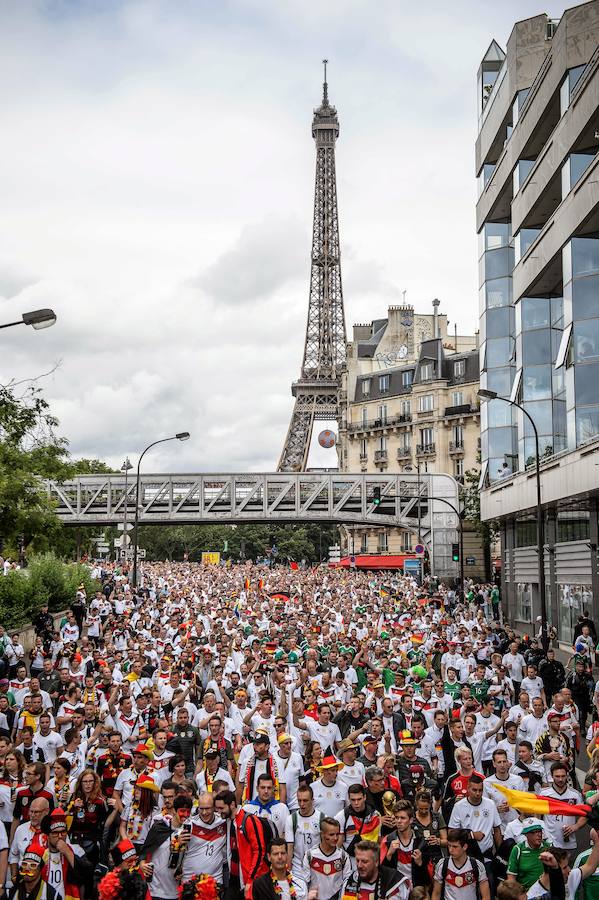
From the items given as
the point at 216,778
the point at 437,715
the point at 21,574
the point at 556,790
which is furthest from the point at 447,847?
the point at 21,574

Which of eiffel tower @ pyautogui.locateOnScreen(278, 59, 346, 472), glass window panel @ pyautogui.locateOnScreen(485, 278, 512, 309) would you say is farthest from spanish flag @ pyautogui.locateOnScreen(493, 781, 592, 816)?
eiffel tower @ pyautogui.locateOnScreen(278, 59, 346, 472)

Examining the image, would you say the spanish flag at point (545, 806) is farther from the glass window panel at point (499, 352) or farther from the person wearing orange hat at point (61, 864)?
the glass window panel at point (499, 352)

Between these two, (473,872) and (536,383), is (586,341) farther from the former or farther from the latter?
(473,872)

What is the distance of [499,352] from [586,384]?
12.3 metres

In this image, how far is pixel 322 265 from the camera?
10894cm

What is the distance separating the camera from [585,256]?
90.4 ft

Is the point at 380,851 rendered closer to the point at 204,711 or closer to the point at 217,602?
the point at 204,711

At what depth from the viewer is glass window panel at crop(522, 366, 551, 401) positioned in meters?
33.2

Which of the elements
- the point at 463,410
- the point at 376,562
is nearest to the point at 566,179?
the point at 463,410

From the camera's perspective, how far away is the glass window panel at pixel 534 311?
34250 millimetres

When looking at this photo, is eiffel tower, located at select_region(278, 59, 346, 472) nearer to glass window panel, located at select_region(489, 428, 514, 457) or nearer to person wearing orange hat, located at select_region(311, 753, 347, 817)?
glass window panel, located at select_region(489, 428, 514, 457)

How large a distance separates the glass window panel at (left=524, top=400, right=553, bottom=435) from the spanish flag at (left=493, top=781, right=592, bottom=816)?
79.8ft

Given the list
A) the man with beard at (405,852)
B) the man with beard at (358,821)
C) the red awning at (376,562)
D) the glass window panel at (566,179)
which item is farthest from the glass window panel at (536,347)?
the red awning at (376,562)

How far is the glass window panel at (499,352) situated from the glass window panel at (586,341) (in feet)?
36.9
